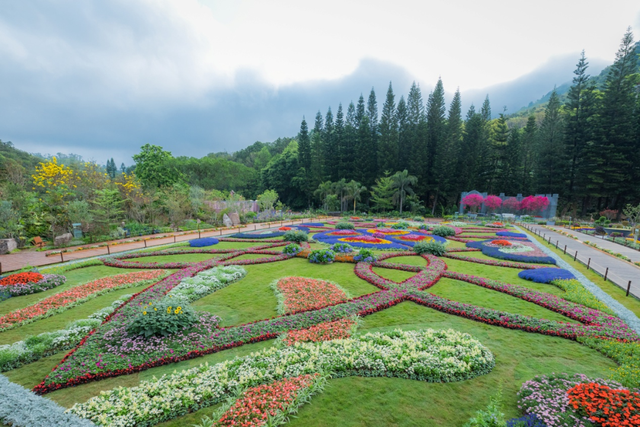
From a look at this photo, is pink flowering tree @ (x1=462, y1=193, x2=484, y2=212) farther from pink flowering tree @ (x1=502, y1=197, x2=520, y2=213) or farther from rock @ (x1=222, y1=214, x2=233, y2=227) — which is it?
rock @ (x1=222, y1=214, x2=233, y2=227)

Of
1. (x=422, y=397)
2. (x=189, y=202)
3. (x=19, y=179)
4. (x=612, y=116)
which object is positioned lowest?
(x=422, y=397)

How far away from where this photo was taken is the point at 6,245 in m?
13.3

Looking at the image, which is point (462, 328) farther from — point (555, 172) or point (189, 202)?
point (555, 172)

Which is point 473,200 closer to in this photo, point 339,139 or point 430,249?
point 339,139

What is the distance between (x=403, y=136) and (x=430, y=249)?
35.7 metres

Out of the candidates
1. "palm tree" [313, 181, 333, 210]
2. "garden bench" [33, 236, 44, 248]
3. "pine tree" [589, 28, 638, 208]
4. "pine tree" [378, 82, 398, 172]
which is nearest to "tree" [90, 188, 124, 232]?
"garden bench" [33, 236, 44, 248]

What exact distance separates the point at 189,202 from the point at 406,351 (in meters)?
23.6

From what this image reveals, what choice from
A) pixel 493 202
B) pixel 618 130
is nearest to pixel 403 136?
pixel 493 202

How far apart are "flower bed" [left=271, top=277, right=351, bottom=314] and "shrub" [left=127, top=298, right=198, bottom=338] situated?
207cm

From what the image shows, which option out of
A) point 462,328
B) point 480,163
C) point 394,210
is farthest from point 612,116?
point 462,328

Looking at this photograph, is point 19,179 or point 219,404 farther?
point 19,179

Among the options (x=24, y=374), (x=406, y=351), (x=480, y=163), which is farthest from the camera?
(x=480, y=163)

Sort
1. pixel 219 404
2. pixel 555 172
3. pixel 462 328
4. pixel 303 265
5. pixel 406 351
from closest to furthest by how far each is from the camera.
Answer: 1. pixel 219 404
2. pixel 406 351
3. pixel 462 328
4. pixel 303 265
5. pixel 555 172

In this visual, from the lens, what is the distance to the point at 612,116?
3284 cm
